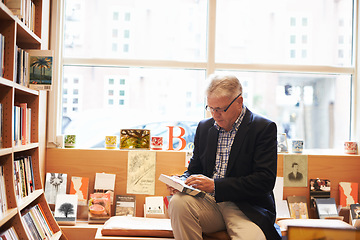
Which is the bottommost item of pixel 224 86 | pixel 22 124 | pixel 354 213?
pixel 354 213

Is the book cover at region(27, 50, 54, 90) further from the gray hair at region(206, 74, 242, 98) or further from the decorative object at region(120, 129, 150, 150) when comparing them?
the gray hair at region(206, 74, 242, 98)

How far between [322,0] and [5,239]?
10.4 feet

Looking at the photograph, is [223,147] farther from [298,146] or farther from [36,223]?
[36,223]

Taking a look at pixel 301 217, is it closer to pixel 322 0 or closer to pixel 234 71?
pixel 234 71

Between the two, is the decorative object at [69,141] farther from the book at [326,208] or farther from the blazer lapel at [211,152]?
the book at [326,208]

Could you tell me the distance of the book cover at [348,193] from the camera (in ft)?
10.0

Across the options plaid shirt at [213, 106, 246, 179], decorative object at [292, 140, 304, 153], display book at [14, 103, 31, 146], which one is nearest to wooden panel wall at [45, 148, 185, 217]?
display book at [14, 103, 31, 146]

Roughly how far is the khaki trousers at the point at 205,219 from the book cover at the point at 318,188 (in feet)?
3.73

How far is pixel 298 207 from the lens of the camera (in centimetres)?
302

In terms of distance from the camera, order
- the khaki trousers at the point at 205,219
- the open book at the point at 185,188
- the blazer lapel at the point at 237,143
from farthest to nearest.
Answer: the blazer lapel at the point at 237,143 → the open book at the point at 185,188 → the khaki trousers at the point at 205,219

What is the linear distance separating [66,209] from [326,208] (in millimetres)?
2058

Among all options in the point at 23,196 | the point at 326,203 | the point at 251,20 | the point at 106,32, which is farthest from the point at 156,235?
the point at 251,20

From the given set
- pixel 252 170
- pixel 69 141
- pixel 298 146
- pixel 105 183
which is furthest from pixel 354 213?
pixel 69 141

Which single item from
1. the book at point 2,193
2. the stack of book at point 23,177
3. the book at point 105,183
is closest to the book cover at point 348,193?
the book at point 105,183
